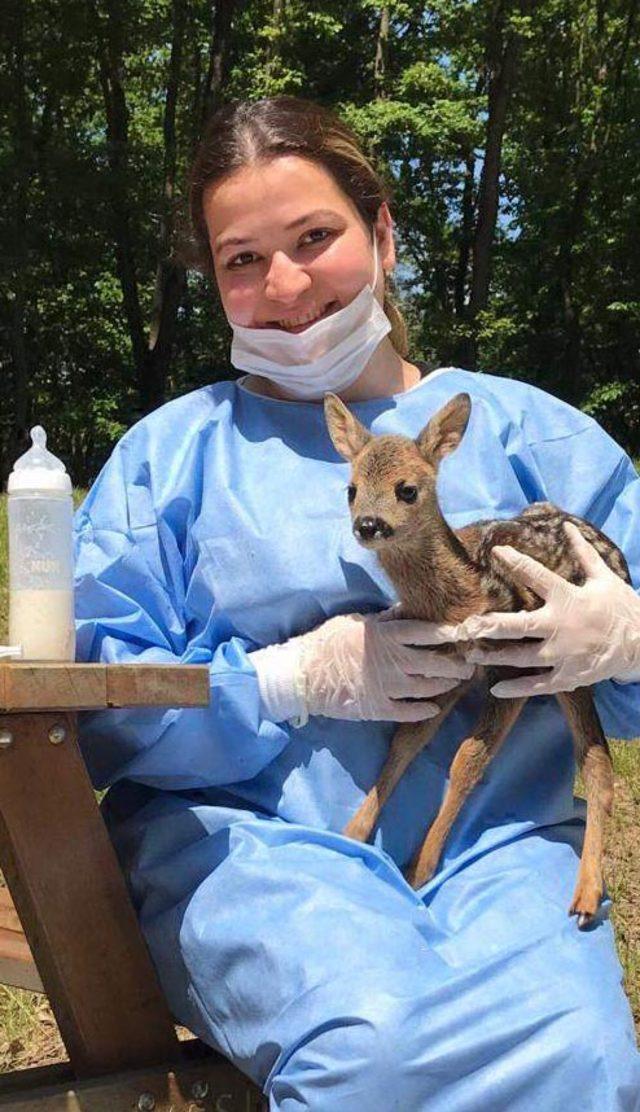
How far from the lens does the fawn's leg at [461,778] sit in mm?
2574

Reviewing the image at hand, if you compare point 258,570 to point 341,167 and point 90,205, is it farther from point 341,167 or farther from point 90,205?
point 90,205

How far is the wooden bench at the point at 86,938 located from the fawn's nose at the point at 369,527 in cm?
44

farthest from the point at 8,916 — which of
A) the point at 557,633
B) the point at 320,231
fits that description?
the point at 320,231

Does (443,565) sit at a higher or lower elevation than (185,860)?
higher

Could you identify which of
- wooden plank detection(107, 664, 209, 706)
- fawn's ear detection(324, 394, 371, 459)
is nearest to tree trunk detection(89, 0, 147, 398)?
fawn's ear detection(324, 394, 371, 459)

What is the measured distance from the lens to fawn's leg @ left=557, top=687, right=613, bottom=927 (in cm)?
245

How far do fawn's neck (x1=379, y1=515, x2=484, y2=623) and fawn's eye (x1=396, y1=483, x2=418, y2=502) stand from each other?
10cm

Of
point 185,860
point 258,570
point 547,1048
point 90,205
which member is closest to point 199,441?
point 258,570

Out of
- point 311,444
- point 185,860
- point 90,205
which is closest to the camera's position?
point 185,860

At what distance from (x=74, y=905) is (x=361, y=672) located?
75cm

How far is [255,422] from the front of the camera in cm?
300

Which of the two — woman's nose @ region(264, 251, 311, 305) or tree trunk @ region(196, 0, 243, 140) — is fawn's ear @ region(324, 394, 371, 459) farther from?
tree trunk @ region(196, 0, 243, 140)

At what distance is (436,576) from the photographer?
267 centimetres

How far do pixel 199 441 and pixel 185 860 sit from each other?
1.00 meters
